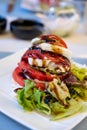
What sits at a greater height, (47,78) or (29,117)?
(47,78)

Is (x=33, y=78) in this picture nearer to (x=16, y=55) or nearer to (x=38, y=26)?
(x=16, y=55)

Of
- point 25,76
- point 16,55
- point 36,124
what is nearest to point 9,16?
point 16,55

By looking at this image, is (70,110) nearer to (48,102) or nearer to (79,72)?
(48,102)

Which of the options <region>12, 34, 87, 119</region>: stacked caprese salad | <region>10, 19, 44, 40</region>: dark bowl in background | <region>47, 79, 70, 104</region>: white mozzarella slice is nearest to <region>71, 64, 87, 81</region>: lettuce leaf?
A: <region>12, 34, 87, 119</region>: stacked caprese salad

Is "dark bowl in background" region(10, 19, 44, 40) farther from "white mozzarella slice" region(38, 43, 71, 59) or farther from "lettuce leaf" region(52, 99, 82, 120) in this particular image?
"lettuce leaf" region(52, 99, 82, 120)

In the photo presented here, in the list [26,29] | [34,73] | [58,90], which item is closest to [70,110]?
[58,90]

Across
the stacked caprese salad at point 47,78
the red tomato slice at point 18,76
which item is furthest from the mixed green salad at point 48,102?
the red tomato slice at point 18,76
